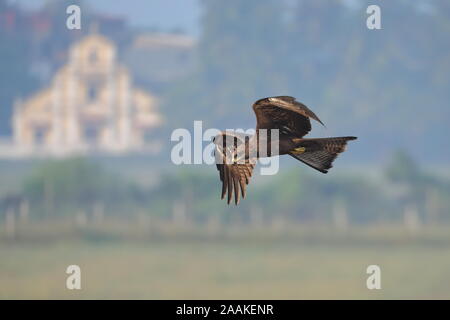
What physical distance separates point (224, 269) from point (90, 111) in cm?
2148

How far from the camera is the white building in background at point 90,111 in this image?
6469 cm

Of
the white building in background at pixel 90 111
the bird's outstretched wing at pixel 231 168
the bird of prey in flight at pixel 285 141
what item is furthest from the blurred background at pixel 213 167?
the bird of prey in flight at pixel 285 141

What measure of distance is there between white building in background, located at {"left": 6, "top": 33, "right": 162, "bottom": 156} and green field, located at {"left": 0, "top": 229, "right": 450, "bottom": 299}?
1685 cm

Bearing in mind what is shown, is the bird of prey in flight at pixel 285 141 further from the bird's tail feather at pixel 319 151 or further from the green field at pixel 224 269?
the green field at pixel 224 269

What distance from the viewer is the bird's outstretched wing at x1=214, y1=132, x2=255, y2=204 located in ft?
40.0

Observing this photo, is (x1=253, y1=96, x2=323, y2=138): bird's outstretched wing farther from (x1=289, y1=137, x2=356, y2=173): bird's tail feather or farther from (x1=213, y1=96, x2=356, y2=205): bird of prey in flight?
(x1=289, y1=137, x2=356, y2=173): bird's tail feather

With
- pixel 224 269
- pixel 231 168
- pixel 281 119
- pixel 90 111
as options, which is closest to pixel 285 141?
pixel 281 119

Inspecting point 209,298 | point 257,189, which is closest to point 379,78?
point 257,189

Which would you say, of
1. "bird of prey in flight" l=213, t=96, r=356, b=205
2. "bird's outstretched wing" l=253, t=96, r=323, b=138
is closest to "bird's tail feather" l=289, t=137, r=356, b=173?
"bird of prey in flight" l=213, t=96, r=356, b=205

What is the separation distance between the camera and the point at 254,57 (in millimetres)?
69562

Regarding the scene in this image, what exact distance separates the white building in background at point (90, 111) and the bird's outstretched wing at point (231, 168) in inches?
2034

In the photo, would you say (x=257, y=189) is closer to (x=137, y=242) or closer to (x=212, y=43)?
(x=137, y=242)

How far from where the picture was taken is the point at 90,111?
2574 inches
